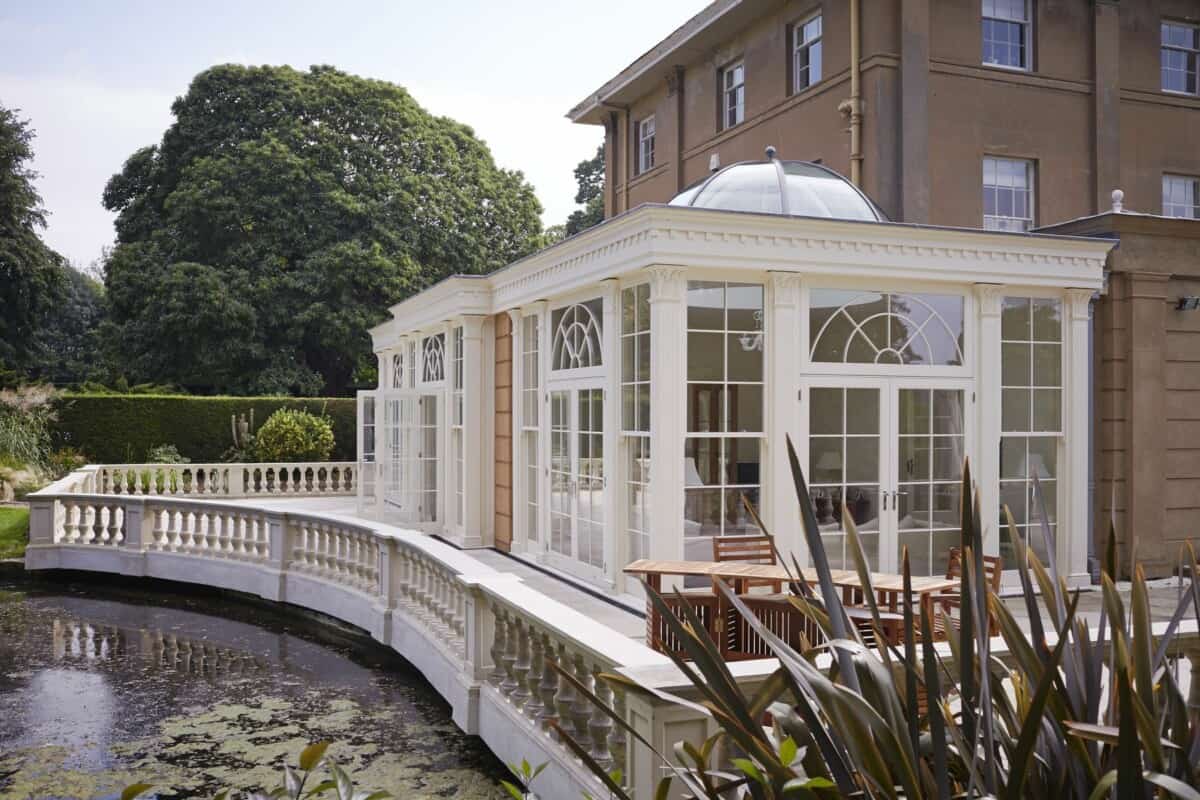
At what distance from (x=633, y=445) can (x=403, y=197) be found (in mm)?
21751

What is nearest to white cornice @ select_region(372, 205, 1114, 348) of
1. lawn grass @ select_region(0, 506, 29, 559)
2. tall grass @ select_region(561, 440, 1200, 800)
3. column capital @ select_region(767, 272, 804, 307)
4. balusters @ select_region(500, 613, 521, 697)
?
column capital @ select_region(767, 272, 804, 307)

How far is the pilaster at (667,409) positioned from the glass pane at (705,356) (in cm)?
16

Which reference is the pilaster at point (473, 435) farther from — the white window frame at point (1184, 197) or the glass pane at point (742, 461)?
the white window frame at point (1184, 197)

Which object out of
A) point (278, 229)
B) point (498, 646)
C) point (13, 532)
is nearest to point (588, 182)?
point (278, 229)

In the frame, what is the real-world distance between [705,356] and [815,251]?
1353mm

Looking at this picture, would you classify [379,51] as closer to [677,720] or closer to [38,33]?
[38,33]

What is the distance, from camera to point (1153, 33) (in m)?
15.1

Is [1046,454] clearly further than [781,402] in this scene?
Yes

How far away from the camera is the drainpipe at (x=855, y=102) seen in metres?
13.7

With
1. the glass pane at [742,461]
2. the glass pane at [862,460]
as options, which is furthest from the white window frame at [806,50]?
the glass pane at [742,461]

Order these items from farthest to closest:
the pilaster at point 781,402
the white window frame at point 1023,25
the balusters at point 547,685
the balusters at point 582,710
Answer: the white window frame at point 1023,25, the pilaster at point 781,402, the balusters at point 547,685, the balusters at point 582,710

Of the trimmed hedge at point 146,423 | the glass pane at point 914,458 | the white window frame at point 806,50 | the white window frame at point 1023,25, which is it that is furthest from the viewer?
the trimmed hedge at point 146,423

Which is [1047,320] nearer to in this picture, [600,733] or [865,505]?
[865,505]

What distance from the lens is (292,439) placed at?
70.9 feet
